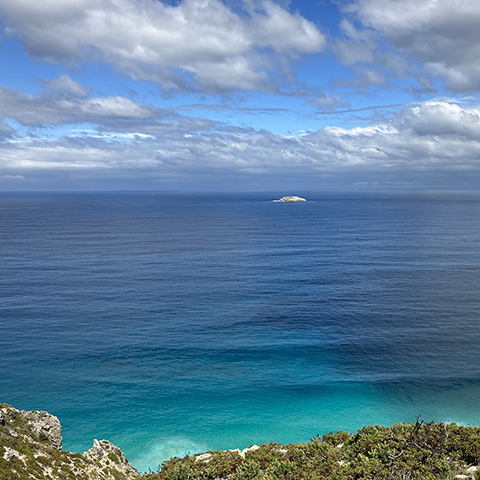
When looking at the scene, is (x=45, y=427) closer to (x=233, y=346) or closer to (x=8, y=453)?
(x=8, y=453)

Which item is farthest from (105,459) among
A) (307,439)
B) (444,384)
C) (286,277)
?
(286,277)

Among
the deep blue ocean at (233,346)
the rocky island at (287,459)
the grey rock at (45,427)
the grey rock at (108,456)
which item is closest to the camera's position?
the rocky island at (287,459)

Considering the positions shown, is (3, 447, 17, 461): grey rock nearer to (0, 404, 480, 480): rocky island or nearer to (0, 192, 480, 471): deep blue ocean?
(0, 404, 480, 480): rocky island

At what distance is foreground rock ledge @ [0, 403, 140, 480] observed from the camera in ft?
84.0

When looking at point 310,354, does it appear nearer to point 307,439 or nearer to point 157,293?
point 307,439

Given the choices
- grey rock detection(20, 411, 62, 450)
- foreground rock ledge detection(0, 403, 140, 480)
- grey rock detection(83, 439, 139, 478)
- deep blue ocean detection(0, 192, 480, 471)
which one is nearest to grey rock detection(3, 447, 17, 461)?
foreground rock ledge detection(0, 403, 140, 480)

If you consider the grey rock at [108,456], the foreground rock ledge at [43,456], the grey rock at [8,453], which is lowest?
the grey rock at [108,456]

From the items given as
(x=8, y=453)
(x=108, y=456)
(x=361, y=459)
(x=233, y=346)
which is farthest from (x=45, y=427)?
(x=233, y=346)

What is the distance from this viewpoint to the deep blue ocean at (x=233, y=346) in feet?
152

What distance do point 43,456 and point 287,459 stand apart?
18201 millimetres

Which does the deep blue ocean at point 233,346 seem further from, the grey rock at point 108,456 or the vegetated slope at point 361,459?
the vegetated slope at point 361,459

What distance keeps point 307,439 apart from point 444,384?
75.7 feet

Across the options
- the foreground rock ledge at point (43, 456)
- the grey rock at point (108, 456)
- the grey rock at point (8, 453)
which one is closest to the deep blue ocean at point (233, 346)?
the grey rock at point (108, 456)

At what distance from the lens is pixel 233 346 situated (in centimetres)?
6269
